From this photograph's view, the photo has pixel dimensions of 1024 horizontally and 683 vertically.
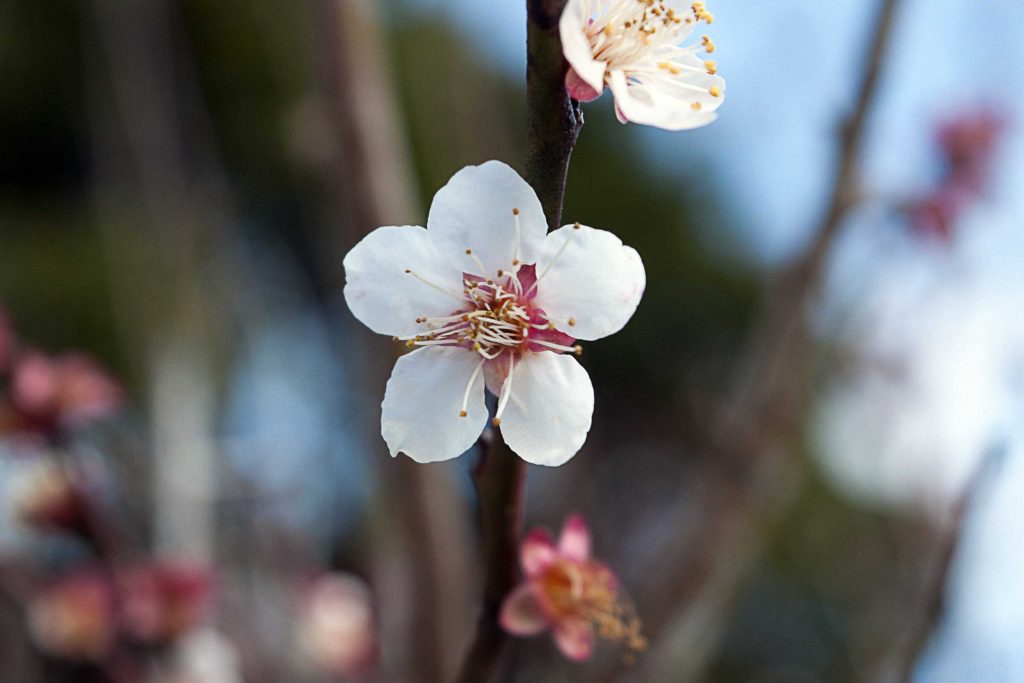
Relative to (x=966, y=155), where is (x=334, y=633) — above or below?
below

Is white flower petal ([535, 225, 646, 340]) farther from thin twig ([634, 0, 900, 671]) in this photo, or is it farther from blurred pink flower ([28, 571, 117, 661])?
blurred pink flower ([28, 571, 117, 661])

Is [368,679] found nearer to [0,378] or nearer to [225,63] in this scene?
[0,378]

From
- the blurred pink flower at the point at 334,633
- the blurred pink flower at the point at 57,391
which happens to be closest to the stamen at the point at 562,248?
the blurred pink flower at the point at 57,391

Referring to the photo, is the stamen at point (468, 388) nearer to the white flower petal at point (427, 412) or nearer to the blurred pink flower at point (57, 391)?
the white flower petal at point (427, 412)

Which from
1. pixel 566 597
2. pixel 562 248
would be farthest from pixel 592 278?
pixel 566 597

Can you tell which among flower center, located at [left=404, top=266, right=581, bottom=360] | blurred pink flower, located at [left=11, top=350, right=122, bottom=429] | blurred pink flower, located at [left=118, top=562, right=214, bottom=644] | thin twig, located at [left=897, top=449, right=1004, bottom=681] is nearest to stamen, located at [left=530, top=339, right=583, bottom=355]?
flower center, located at [left=404, top=266, right=581, bottom=360]

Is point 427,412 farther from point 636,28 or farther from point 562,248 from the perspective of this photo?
point 636,28
